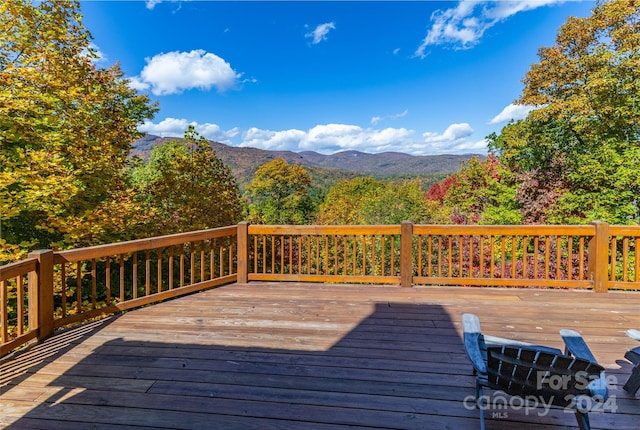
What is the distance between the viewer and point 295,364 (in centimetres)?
229

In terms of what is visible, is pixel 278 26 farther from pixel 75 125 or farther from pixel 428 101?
pixel 428 101

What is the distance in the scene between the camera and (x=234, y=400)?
1.88 m

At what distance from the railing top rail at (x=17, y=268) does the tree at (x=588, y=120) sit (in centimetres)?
1050

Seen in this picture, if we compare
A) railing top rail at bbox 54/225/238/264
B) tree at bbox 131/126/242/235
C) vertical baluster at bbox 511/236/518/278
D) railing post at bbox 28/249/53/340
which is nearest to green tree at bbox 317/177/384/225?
tree at bbox 131/126/242/235

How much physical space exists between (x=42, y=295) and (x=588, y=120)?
451 inches

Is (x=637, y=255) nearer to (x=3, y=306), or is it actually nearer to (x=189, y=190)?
(x=3, y=306)

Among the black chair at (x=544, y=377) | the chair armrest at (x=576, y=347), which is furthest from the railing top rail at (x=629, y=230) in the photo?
the black chair at (x=544, y=377)

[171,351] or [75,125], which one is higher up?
[75,125]

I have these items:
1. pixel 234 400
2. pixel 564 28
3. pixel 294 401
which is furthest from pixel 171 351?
pixel 564 28

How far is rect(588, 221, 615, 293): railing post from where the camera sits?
377cm

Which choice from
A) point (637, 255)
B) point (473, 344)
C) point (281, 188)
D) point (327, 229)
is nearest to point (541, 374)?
point (473, 344)

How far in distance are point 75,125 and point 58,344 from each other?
5335mm

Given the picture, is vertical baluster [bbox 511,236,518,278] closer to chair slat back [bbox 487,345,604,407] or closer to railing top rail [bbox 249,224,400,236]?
railing top rail [bbox 249,224,400,236]

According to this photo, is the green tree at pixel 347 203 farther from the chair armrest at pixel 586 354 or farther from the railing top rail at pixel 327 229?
the chair armrest at pixel 586 354
